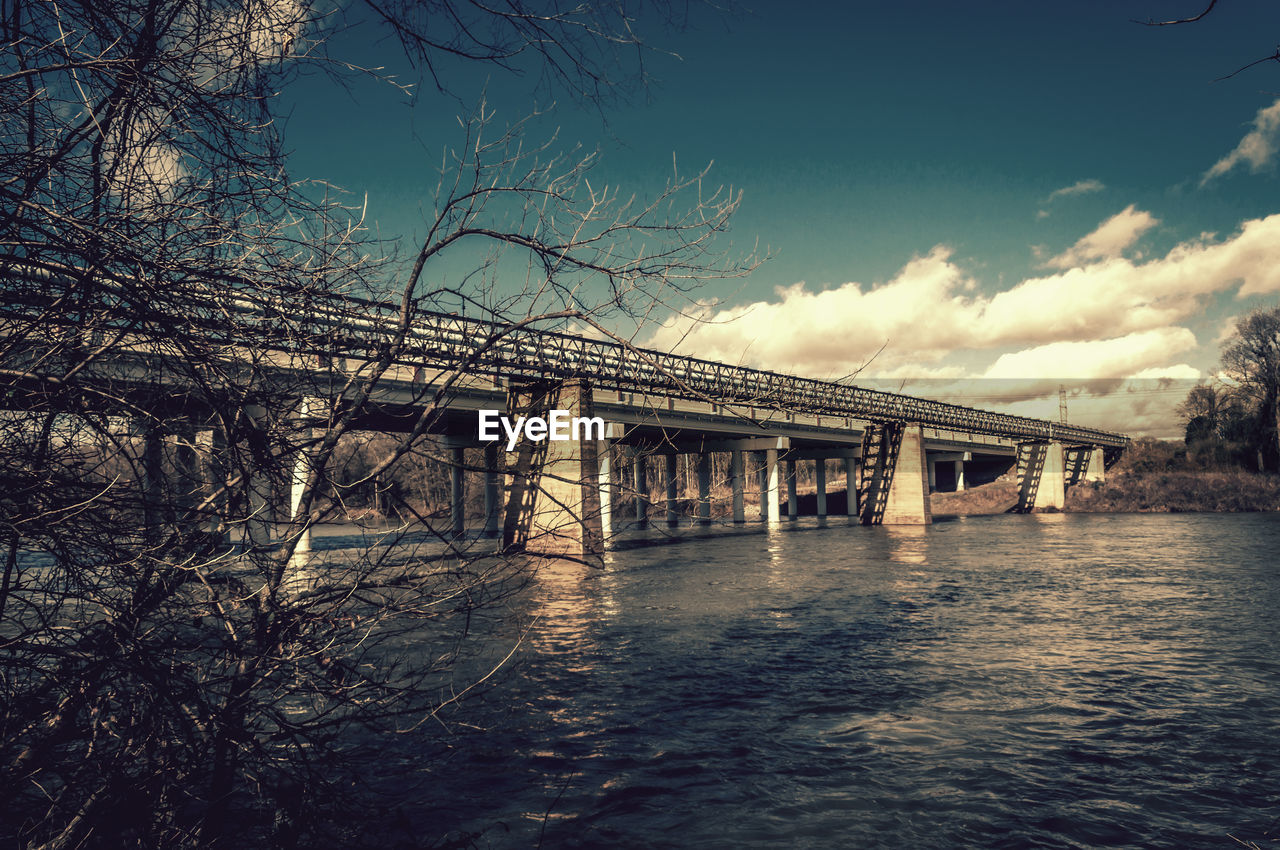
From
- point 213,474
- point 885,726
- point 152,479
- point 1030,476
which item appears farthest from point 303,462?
point 1030,476

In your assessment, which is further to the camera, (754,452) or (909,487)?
(754,452)

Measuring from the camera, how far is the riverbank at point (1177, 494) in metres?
57.6

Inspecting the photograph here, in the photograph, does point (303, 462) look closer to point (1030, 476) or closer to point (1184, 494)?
point (1184, 494)

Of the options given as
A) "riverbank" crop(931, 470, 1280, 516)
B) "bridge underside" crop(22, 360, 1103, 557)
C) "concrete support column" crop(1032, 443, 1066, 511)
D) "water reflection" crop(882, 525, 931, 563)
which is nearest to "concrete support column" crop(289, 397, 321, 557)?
"bridge underside" crop(22, 360, 1103, 557)

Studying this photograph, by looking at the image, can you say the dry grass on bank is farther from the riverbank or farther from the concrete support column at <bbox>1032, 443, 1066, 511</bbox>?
the concrete support column at <bbox>1032, 443, 1066, 511</bbox>

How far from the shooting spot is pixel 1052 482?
7369 centimetres

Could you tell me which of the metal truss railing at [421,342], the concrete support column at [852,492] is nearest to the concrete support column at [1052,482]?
the concrete support column at [852,492]

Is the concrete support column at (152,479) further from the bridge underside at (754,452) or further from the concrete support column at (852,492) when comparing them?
the concrete support column at (852,492)

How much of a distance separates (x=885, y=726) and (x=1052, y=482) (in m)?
75.8

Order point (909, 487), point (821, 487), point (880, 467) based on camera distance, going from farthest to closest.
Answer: point (821, 487), point (880, 467), point (909, 487)

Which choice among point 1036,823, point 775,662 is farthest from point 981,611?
point 1036,823

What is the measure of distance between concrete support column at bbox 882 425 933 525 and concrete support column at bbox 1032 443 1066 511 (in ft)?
85.0

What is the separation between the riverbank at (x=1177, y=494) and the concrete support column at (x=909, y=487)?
23.2m

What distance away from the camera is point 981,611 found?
53.1 feet
